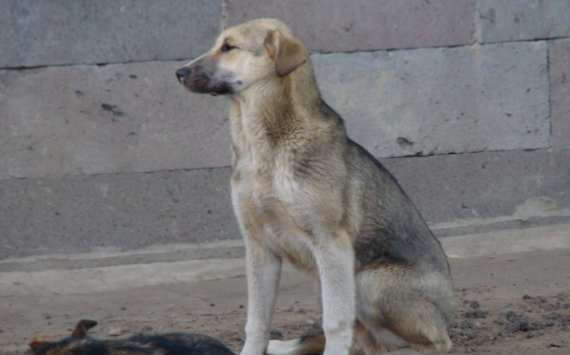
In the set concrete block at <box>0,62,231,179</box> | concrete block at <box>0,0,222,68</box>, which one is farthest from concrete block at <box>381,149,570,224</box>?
concrete block at <box>0,0,222,68</box>

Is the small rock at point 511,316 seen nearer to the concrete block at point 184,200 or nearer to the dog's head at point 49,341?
the concrete block at point 184,200

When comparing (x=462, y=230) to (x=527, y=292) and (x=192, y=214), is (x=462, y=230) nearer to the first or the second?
(x=527, y=292)

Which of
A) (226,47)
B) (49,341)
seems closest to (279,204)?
(226,47)

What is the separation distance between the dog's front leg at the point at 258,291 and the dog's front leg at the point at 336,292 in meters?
0.36

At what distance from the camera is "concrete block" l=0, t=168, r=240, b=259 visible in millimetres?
7535

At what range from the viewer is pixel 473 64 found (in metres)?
8.08

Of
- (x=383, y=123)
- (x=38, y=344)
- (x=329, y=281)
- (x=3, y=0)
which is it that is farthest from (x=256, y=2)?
(x=38, y=344)

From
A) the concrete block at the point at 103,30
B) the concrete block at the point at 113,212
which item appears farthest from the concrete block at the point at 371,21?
the concrete block at the point at 113,212

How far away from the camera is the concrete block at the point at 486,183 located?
8.12m

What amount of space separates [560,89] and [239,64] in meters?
3.93

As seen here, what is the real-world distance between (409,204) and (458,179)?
2.73 metres

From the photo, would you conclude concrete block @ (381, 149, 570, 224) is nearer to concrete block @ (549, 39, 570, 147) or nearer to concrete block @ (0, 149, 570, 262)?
concrete block @ (0, 149, 570, 262)

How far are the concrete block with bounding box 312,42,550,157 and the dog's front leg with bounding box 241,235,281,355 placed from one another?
2.87m

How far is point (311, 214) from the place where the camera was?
16.5 ft
